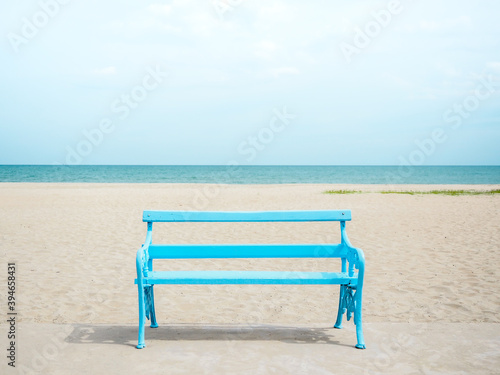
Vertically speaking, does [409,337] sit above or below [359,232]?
below

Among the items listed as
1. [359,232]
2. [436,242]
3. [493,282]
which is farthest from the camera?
[359,232]

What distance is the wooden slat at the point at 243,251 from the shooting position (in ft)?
12.8

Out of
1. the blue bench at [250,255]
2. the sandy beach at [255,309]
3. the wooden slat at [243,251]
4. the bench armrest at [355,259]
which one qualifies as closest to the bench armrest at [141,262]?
the blue bench at [250,255]

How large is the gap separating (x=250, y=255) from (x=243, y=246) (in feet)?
0.33

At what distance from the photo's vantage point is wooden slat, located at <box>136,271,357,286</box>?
3506 millimetres

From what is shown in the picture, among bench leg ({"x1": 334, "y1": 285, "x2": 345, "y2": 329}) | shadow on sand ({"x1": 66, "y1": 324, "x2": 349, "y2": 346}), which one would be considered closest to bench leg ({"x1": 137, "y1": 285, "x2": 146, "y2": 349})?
shadow on sand ({"x1": 66, "y1": 324, "x2": 349, "y2": 346})

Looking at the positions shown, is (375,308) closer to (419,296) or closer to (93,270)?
(419,296)

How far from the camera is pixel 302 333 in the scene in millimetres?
3926

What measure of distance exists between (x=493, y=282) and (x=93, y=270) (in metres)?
5.71

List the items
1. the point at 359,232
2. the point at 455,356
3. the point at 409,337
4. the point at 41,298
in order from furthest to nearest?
the point at 359,232 < the point at 41,298 < the point at 409,337 < the point at 455,356

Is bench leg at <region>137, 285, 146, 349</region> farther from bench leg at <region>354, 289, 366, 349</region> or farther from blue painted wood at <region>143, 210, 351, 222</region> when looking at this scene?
bench leg at <region>354, 289, 366, 349</region>

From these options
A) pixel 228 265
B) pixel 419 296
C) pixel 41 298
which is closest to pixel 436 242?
pixel 419 296

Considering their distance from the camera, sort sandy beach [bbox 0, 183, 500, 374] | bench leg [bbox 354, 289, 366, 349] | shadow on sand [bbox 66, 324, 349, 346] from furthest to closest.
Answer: shadow on sand [bbox 66, 324, 349, 346] → bench leg [bbox 354, 289, 366, 349] → sandy beach [bbox 0, 183, 500, 374]

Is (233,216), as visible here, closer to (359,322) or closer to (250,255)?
(250,255)
